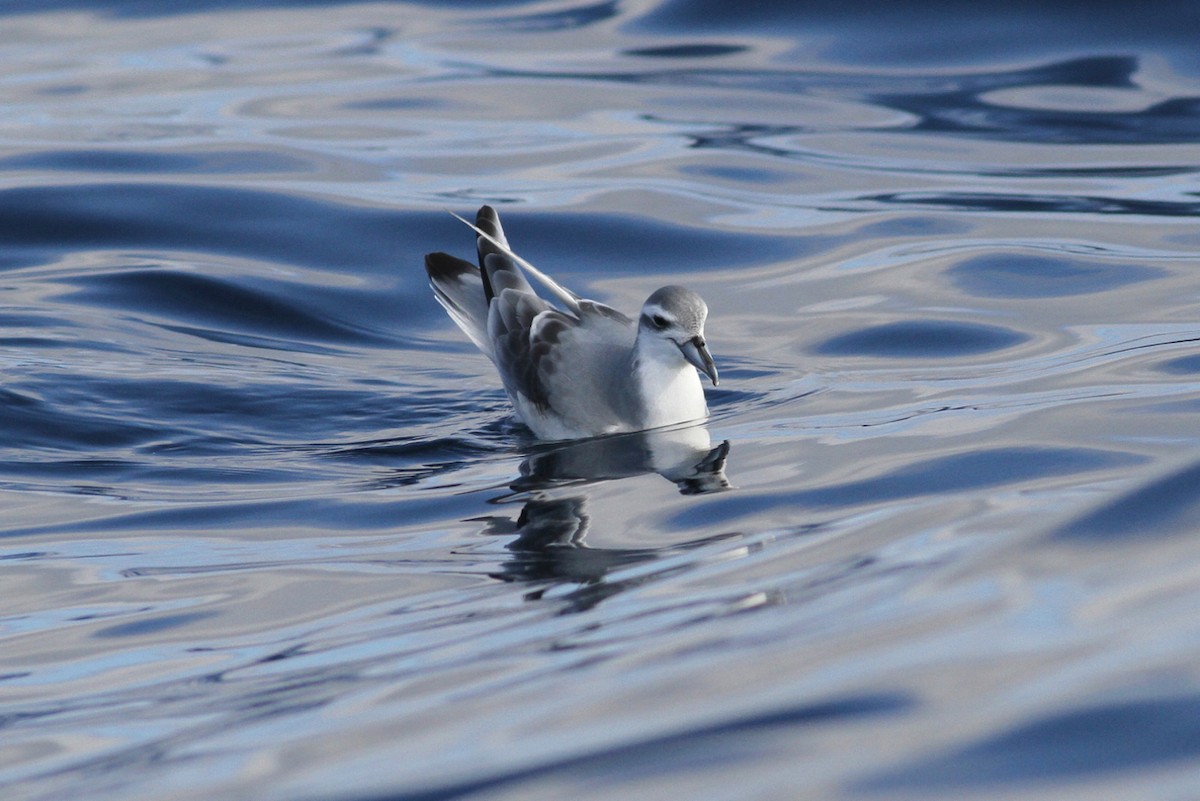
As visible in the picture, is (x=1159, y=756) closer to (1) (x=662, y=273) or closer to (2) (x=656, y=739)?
(2) (x=656, y=739)

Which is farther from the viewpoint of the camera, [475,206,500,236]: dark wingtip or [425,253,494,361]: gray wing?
[425,253,494,361]: gray wing

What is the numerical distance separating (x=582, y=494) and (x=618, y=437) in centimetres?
118

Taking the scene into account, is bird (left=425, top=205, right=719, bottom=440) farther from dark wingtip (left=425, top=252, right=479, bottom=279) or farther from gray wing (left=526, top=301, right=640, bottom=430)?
dark wingtip (left=425, top=252, right=479, bottom=279)

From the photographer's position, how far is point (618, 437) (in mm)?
6898

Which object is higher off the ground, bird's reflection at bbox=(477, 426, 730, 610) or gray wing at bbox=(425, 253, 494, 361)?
gray wing at bbox=(425, 253, 494, 361)

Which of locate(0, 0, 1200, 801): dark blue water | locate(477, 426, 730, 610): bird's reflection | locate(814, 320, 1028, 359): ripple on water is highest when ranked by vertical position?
locate(0, 0, 1200, 801): dark blue water

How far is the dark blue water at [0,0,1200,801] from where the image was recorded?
2770 millimetres

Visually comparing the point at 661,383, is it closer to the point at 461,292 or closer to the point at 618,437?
the point at 618,437

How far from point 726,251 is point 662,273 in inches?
20.5

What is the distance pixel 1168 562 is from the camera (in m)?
3.15

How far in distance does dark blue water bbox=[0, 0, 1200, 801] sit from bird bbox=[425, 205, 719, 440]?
0.21 metres

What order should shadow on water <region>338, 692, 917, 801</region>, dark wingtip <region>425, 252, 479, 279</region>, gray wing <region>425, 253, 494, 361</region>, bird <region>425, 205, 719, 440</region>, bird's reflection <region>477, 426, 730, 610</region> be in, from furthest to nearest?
dark wingtip <region>425, 252, 479, 279</region>, gray wing <region>425, 253, 494, 361</region>, bird <region>425, 205, 719, 440</region>, bird's reflection <region>477, 426, 730, 610</region>, shadow on water <region>338, 692, 917, 801</region>

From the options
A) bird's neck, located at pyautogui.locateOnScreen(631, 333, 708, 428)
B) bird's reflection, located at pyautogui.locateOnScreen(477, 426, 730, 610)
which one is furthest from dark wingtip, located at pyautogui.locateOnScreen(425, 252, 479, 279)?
bird's reflection, located at pyautogui.locateOnScreen(477, 426, 730, 610)

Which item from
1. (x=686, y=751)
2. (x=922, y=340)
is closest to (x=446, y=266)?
(x=922, y=340)
